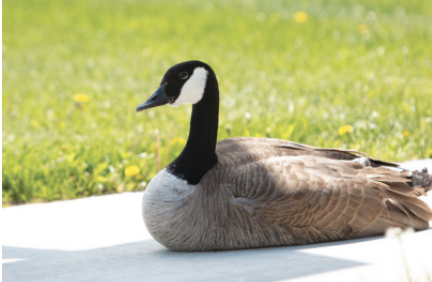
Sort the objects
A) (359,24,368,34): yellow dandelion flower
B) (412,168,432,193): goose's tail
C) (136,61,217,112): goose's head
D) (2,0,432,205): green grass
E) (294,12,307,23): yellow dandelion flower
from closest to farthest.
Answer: (136,61,217,112): goose's head, (412,168,432,193): goose's tail, (2,0,432,205): green grass, (359,24,368,34): yellow dandelion flower, (294,12,307,23): yellow dandelion flower

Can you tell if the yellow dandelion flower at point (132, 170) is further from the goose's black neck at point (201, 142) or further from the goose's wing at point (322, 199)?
the goose's wing at point (322, 199)

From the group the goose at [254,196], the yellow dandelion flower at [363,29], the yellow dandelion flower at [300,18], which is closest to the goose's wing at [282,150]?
the goose at [254,196]

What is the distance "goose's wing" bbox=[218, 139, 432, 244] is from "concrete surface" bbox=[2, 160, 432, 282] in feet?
0.30

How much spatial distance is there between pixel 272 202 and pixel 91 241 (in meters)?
1.17

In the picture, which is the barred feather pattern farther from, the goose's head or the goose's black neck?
the goose's head

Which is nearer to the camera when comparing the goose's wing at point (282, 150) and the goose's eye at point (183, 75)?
the goose's eye at point (183, 75)

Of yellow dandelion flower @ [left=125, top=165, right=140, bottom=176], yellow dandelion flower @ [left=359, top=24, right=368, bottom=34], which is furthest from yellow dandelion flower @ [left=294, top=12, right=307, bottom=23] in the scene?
yellow dandelion flower @ [left=125, top=165, right=140, bottom=176]

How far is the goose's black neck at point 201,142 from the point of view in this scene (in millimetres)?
3211

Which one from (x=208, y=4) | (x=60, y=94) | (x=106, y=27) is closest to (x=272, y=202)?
(x=60, y=94)

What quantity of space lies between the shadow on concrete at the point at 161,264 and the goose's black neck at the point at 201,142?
0.47m

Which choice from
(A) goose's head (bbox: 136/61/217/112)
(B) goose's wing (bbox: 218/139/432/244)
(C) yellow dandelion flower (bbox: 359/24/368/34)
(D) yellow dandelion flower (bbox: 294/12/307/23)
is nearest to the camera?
(B) goose's wing (bbox: 218/139/432/244)

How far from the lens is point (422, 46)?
352 inches

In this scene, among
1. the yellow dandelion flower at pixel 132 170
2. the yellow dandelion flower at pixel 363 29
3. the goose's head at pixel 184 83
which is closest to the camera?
the goose's head at pixel 184 83

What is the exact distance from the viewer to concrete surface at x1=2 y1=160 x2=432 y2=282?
2.56m
